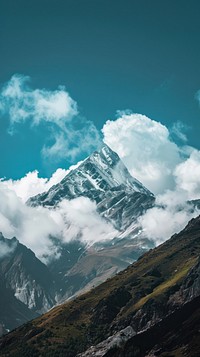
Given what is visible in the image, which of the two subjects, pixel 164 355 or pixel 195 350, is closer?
pixel 195 350

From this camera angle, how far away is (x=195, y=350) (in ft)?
610

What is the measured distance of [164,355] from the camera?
653 ft

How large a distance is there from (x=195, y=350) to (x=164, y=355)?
17878mm
